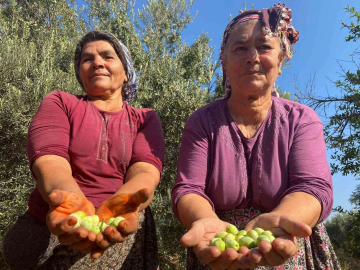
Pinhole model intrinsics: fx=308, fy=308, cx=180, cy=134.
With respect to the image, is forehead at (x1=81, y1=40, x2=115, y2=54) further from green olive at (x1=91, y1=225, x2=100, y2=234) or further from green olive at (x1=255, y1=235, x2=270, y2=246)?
green olive at (x1=255, y1=235, x2=270, y2=246)

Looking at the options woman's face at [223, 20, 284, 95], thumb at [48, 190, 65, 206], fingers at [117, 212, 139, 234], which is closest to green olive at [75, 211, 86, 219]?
thumb at [48, 190, 65, 206]

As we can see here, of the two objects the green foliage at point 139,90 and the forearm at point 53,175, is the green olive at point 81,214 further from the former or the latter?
the green foliage at point 139,90

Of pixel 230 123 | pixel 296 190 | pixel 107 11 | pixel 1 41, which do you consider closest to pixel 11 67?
pixel 1 41

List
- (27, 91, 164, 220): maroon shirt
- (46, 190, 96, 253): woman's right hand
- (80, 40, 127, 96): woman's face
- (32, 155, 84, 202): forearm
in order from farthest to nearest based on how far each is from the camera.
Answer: (80, 40, 127, 96): woman's face, (27, 91, 164, 220): maroon shirt, (32, 155, 84, 202): forearm, (46, 190, 96, 253): woman's right hand

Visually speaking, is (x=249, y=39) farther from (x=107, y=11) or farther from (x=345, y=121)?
(x=107, y=11)

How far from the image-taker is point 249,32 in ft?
6.51

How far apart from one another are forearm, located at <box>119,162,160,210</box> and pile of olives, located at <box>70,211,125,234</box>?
18 centimetres

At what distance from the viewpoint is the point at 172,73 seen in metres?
6.04

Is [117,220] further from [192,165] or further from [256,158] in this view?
[256,158]

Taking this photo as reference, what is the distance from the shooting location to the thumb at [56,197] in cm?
144

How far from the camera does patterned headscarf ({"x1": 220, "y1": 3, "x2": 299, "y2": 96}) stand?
200 centimetres

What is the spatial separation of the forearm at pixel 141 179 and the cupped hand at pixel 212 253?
426 millimetres

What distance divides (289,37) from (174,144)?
341 cm

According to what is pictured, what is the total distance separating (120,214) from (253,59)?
1.23m
